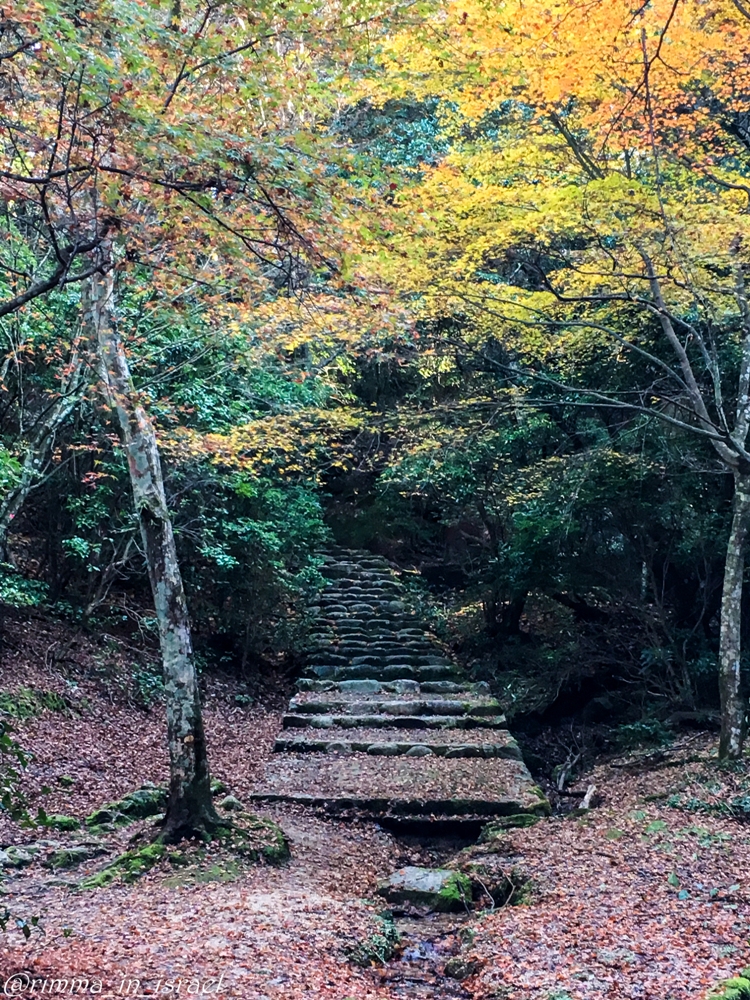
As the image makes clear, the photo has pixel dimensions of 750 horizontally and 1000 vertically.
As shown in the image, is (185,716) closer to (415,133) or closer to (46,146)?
(46,146)

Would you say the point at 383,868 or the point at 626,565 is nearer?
the point at 383,868

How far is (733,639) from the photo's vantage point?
7.40 m

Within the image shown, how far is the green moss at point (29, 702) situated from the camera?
8055 mm

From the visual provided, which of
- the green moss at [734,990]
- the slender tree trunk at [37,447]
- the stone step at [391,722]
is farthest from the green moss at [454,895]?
the slender tree trunk at [37,447]

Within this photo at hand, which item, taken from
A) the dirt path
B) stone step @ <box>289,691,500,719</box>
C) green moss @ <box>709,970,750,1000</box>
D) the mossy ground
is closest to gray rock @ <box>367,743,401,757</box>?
stone step @ <box>289,691,500,719</box>

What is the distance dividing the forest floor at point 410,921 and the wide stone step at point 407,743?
128cm

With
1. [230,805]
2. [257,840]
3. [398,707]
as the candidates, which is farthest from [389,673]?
[257,840]

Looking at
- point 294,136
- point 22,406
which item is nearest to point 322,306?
Result: point 22,406

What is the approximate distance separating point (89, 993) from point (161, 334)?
26.5 feet

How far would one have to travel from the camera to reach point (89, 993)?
3.27 metres

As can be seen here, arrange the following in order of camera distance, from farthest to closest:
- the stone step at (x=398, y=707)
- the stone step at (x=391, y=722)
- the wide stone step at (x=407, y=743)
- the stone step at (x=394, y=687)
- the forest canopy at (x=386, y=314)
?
the stone step at (x=394, y=687) < the stone step at (x=398, y=707) < the stone step at (x=391, y=722) < the wide stone step at (x=407, y=743) < the forest canopy at (x=386, y=314)

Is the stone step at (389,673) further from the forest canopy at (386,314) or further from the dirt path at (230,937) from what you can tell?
the dirt path at (230,937)

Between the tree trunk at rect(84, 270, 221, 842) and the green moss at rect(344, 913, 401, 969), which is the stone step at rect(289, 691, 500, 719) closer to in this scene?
the tree trunk at rect(84, 270, 221, 842)

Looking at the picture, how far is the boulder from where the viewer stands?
5484 millimetres
